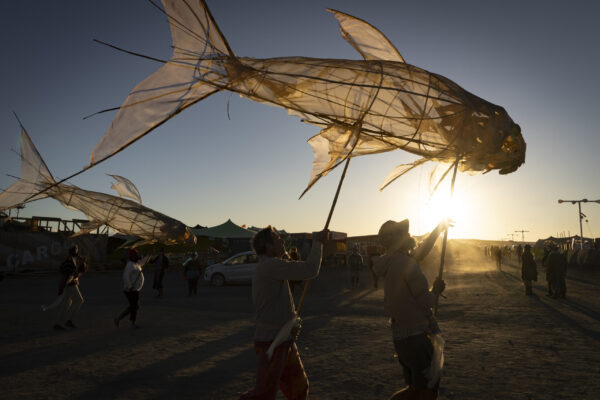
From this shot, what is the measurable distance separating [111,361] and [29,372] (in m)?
1.01

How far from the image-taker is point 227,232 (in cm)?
2892

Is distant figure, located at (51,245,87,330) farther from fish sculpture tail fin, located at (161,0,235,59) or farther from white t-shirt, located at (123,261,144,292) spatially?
fish sculpture tail fin, located at (161,0,235,59)

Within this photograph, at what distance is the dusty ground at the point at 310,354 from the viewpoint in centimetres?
473

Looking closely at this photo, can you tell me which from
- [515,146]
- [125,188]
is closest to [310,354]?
[515,146]

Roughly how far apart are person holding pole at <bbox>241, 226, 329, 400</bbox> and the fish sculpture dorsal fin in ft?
5.17

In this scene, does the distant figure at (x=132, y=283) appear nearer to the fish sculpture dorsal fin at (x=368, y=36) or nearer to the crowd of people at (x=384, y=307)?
the crowd of people at (x=384, y=307)

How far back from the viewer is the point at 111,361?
5.99 m

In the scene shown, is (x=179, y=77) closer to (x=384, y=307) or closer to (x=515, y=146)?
(x=384, y=307)

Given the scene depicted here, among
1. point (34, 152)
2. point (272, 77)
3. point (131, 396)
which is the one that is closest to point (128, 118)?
point (272, 77)

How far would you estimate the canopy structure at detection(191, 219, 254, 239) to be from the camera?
28312mm

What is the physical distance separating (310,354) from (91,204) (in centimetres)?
753

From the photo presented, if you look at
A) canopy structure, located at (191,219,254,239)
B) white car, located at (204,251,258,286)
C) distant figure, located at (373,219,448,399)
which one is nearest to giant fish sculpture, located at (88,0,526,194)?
distant figure, located at (373,219,448,399)

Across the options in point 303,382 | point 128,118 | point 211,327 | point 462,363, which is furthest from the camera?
point 211,327

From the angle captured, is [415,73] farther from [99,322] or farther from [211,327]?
[99,322]
